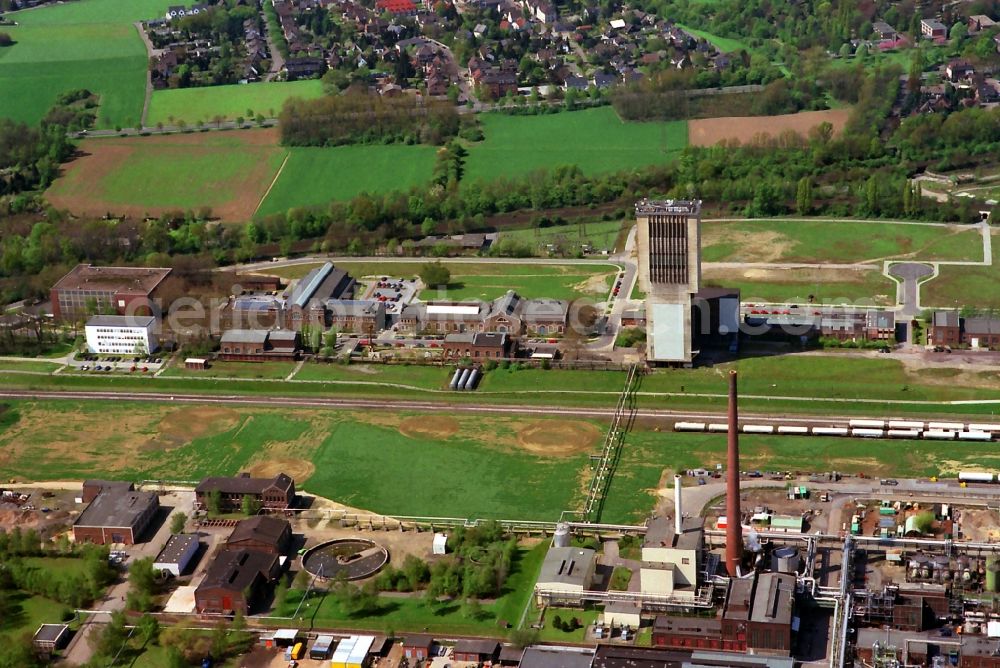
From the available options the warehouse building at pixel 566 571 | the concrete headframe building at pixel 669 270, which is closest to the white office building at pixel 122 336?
the concrete headframe building at pixel 669 270

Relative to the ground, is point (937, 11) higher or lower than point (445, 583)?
higher

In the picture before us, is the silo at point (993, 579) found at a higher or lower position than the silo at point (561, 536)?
lower

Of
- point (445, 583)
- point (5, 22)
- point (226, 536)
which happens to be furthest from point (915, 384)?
point (5, 22)

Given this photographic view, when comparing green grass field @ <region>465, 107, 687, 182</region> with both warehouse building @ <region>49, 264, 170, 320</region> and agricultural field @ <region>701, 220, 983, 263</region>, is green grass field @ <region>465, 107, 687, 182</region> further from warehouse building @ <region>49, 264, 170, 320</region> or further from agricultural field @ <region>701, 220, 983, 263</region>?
warehouse building @ <region>49, 264, 170, 320</region>

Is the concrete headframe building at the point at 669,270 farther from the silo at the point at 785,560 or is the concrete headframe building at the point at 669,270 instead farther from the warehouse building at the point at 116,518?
the warehouse building at the point at 116,518

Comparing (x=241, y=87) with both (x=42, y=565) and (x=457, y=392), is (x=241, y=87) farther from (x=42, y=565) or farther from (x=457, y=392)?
(x=42, y=565)

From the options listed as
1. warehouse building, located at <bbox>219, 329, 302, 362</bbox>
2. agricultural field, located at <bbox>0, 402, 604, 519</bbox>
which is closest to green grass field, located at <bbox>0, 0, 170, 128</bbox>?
warehouse building, located at <bbox>219, 329, 302, 362</bbox>
